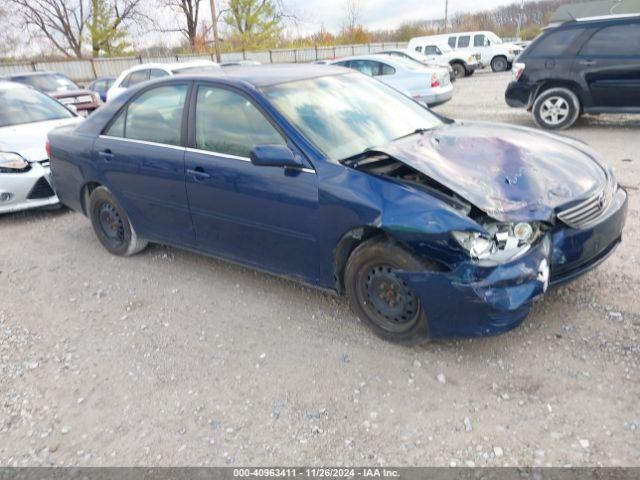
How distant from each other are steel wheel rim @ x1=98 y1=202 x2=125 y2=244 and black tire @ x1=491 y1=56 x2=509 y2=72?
23.6 metres

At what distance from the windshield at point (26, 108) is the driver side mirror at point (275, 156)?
5.03m

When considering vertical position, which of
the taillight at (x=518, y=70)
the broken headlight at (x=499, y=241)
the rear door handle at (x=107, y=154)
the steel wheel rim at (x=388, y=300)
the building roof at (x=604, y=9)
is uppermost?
the building roof at (x=604, y=9)

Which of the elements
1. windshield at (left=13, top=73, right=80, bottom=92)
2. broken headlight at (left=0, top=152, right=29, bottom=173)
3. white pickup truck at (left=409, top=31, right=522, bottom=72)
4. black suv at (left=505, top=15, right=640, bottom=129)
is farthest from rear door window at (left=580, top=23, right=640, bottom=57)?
white pickup truck at (left=409, top=31, right=522, bottom=72)

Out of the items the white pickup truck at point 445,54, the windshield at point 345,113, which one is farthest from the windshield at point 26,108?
the white pickup truck at point 445,54

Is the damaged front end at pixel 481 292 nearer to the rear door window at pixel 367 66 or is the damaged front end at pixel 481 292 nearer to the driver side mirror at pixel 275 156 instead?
the driver side mirror at pixel 275 156

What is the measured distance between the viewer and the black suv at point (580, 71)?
7902mm

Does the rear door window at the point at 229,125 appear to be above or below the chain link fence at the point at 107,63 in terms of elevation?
below

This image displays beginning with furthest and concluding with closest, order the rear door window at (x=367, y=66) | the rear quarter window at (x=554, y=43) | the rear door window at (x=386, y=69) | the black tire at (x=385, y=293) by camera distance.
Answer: the rear door window at (x=367, y=66), the rear door window at (x=386, y=69), the rear quarter window at (x=554, y=43), the black tire at (x=385, y=293)

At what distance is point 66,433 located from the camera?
2621 millimetres

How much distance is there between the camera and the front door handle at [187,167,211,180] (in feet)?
11.9

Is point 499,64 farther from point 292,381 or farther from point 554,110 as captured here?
point 292,381

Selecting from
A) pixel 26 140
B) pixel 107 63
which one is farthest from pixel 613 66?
pixel 107 63

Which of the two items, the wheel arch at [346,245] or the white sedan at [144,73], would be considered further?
the white sedan at [144,73]

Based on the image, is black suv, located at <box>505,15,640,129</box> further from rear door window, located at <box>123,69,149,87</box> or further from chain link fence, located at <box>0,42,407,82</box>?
chain link fence, located at <box>0,42,407,82</box>
